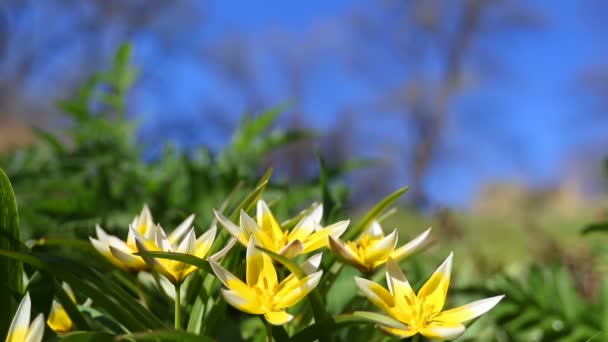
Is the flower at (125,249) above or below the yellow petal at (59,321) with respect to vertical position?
above

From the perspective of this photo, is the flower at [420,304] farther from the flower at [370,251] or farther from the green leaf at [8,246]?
the green leaf at [8,246]

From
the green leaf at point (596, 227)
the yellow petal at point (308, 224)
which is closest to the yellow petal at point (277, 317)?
the yellow petal at point (308, 224)

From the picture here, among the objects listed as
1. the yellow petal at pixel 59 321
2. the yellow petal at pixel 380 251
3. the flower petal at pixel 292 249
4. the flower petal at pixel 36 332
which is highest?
the flower petal at pixel 292 249

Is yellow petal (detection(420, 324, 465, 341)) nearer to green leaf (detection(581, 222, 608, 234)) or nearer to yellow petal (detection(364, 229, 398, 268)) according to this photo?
→ yellow petal (detection(364, 229, 398, 268))

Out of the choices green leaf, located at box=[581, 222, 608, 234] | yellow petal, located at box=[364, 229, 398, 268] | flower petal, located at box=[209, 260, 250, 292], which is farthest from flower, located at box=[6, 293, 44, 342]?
green leaf, located at box=[581, 222, 608, 234]

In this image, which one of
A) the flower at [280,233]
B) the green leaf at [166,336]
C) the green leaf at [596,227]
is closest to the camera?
the green leaf at [166,336]
